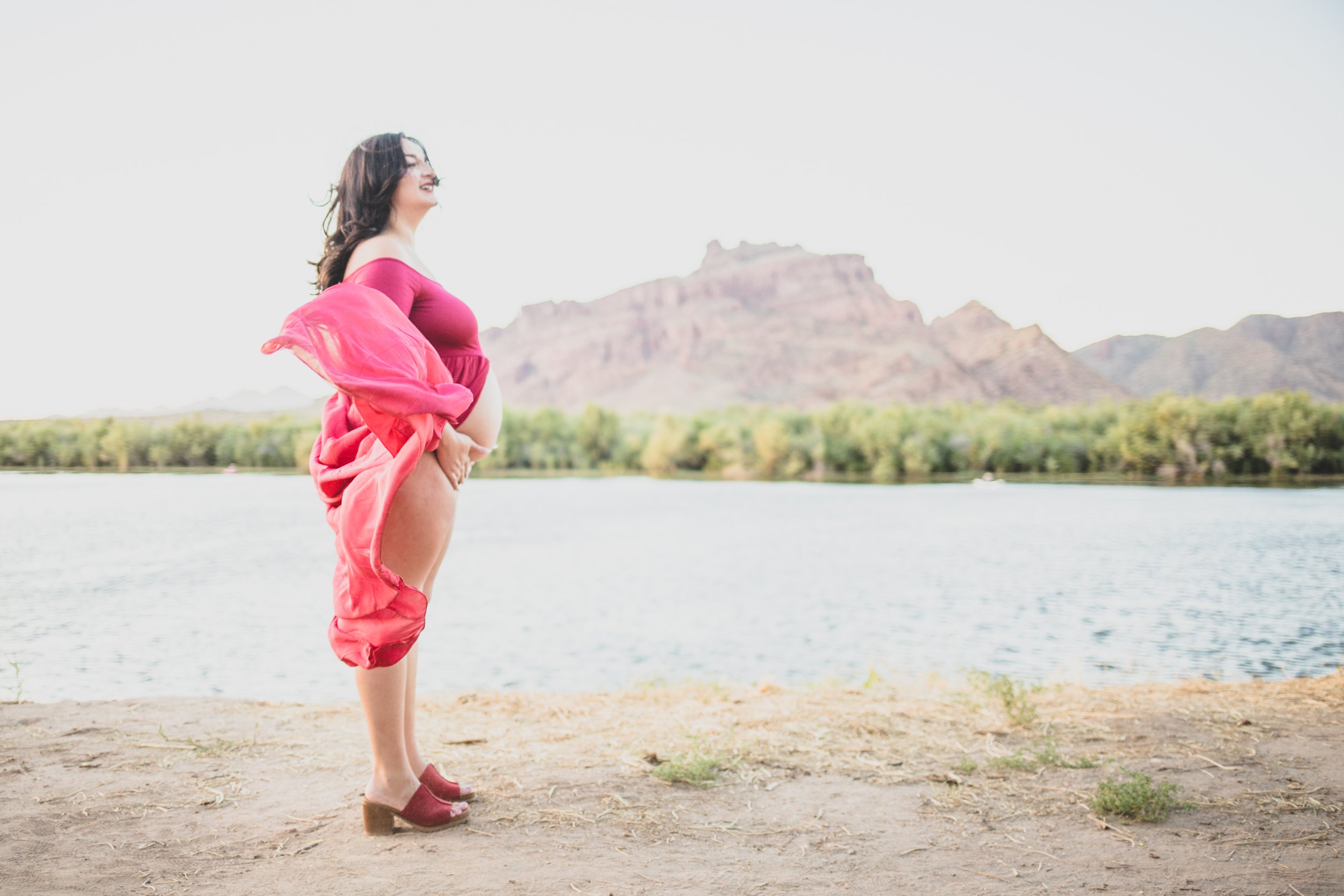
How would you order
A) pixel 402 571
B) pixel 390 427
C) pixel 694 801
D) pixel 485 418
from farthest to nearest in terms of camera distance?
pixel 694 801 → pixel 485 418 → pixel 402 571 → pixel 390 427

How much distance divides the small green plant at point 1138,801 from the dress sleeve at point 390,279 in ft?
9.92

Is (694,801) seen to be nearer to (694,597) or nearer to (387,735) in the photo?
(387,735)

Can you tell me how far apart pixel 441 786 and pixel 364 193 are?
2.14 metres

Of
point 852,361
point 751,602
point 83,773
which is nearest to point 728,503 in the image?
point 751,602

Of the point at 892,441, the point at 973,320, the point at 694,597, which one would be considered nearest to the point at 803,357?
the point at 973,320

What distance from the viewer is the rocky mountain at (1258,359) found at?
1893 inches

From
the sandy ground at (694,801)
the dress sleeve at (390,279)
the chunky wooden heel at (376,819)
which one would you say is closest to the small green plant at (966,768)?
the sandy ground at (694,801)

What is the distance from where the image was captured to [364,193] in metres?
2.88

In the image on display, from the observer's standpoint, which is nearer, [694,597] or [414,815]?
[414,815]

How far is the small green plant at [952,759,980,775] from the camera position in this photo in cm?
A: 360

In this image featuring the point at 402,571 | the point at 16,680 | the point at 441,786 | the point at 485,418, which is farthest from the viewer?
the point at 16,680

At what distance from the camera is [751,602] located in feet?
53.3

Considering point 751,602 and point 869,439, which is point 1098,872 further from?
point 869,439

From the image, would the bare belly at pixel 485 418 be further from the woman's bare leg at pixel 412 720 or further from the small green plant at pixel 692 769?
the small green plant at pixel 692 769
